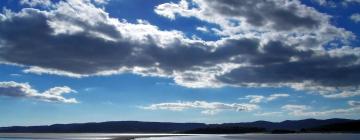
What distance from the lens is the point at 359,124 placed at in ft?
569

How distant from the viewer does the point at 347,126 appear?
177m

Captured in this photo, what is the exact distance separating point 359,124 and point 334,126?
1276cm

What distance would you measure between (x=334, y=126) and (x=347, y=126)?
8578 millimetres

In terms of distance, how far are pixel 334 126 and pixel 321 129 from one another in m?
8.17

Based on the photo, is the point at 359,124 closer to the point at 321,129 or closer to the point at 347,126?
the point at 347,126

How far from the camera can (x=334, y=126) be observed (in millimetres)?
184875

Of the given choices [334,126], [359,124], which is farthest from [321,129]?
[359,124]

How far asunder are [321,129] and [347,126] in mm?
16682

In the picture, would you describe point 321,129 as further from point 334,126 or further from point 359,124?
point 359,124

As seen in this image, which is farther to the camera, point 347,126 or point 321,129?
point 321,129

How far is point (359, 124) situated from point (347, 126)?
15.2 feet

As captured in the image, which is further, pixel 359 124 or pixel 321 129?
pixel 321 129

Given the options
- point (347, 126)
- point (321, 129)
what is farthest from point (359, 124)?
point (321, 129)
